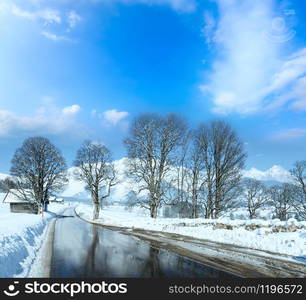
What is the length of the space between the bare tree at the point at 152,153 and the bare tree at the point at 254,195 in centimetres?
3382

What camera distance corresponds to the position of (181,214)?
1405 inches

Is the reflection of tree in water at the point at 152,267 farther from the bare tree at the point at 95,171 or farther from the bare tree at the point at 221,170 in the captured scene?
the bare tree at the point at 95,171

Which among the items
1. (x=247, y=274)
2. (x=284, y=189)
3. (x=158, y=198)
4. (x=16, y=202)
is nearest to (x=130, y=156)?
(x=158, y=198)

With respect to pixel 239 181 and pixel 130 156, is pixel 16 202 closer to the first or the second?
pixel 130 156

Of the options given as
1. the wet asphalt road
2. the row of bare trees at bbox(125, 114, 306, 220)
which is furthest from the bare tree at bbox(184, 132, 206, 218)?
the wet asphalt road

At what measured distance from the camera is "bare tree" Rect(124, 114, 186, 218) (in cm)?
2856

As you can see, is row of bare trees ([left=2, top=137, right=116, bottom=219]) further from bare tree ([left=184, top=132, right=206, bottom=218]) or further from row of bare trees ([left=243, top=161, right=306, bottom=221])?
row of bare trees ([left=243, top=161, right=306, bottom=221])

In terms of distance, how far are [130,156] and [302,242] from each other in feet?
63.7

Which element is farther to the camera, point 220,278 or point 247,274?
point 247,274

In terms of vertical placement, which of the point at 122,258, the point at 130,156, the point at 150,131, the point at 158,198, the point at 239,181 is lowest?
the point at 122,258

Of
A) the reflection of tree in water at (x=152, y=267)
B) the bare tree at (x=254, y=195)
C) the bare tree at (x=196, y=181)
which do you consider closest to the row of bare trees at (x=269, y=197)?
the bare tree at (x=254, y=195)

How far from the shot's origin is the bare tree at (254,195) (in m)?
56.4

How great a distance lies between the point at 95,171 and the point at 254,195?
37.1 m

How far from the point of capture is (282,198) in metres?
59.6
